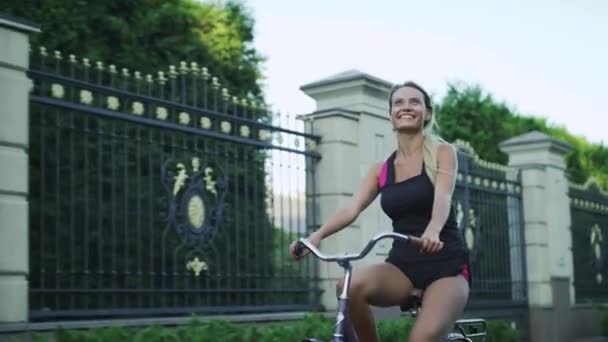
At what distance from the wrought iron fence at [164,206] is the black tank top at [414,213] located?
3.15m

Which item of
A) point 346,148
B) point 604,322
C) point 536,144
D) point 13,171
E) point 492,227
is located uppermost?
point 536,144

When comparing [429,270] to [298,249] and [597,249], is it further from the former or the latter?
[597,249]

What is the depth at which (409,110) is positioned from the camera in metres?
3.77

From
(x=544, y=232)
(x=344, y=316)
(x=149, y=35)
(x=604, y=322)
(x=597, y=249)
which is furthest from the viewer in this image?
(x=597, y=249)

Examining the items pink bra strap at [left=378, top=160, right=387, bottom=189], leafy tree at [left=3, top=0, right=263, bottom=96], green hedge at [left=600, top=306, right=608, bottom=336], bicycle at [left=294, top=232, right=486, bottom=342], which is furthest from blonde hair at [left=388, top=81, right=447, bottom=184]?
green hedge at [left=600, top=306, right=608, bottom=336]

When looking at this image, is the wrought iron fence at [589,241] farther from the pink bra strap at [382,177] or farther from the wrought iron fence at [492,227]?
the pink bra strap at [382,177]

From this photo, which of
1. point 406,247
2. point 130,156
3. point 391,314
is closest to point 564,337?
point 391,314

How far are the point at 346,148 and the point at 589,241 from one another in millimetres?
7032

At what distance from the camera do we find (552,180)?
12836 millimetres

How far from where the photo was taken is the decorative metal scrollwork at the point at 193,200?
7.27m

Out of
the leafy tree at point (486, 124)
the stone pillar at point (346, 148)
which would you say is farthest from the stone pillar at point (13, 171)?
the leafy tree at point (486, 124)

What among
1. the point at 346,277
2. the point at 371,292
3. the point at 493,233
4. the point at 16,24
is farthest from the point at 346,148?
the point at 346,277

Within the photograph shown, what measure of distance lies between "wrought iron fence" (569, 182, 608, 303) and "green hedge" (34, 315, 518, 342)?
7.29m

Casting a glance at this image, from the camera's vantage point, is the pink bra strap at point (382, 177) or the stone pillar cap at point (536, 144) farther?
the stone pillar cap at point (536, 144)
